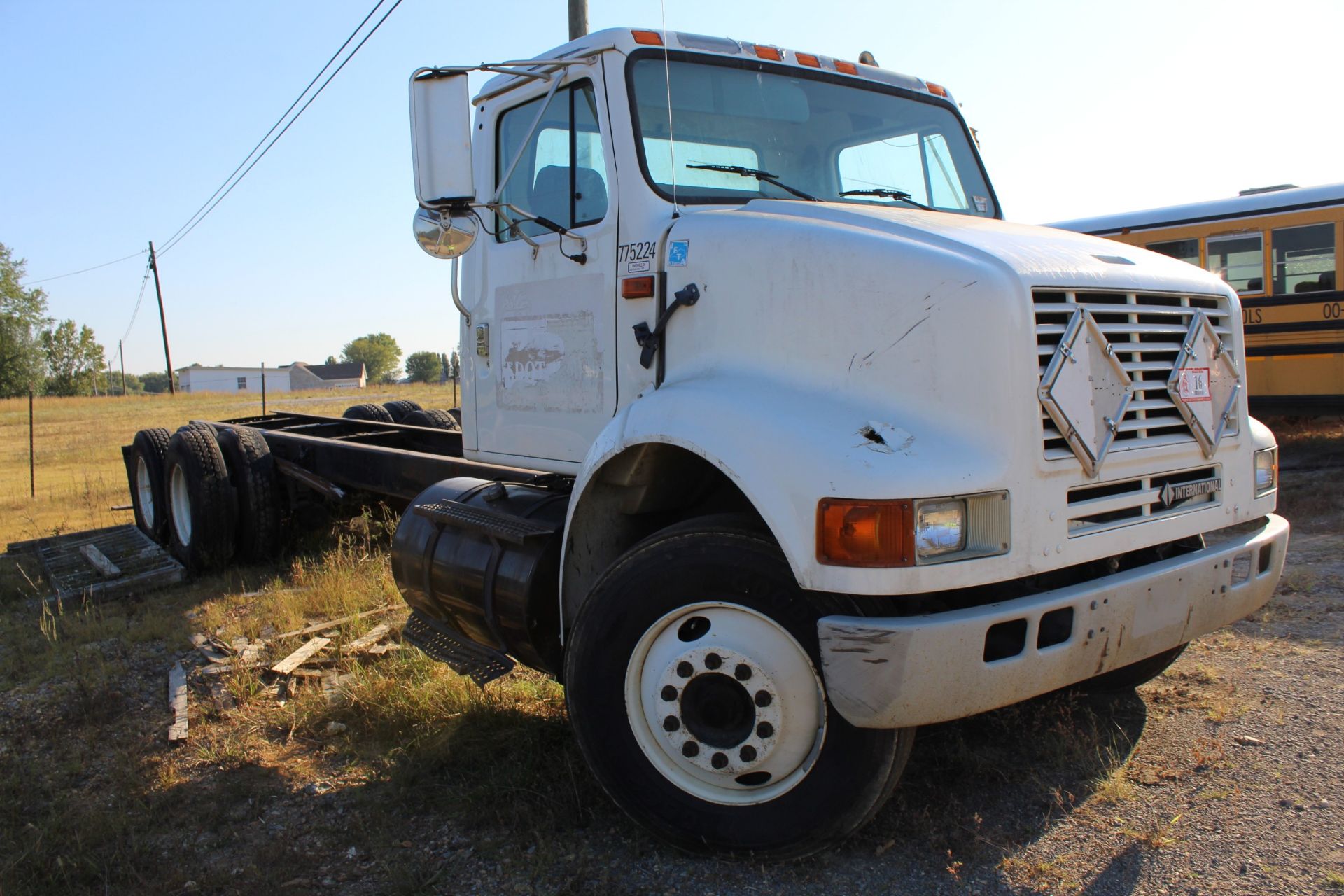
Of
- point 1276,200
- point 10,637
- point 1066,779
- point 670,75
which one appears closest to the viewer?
point 1066,779

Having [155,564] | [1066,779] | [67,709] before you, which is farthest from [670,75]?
[155,564]

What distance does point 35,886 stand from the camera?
303cm

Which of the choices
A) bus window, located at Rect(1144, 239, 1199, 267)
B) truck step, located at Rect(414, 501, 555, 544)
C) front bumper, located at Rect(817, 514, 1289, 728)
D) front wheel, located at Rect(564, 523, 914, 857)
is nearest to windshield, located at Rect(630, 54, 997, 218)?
truck step, located at Rect(414, 501, 555, 544)

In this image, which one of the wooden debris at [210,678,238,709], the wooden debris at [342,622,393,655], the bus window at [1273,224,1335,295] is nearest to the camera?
the wooden debris at [210,678,238,709]

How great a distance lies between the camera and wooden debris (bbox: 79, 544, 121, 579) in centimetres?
695

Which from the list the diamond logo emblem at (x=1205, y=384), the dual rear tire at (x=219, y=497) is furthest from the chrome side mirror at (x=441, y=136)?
the dual rear tire at (x=219, y=497)

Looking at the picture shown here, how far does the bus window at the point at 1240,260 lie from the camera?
11531mm

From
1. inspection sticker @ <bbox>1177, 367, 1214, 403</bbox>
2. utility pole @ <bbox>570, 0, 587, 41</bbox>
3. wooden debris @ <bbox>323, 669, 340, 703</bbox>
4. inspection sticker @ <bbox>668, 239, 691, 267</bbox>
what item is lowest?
wooden debris @ <bbox>323, 669, 340, 703</bbox>

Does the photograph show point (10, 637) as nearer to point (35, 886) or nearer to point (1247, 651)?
point (35, 886)

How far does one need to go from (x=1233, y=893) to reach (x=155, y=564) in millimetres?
7135

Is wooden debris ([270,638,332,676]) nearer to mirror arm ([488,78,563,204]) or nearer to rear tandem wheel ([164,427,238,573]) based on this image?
rear tandem wheel ([164,427,238,573])

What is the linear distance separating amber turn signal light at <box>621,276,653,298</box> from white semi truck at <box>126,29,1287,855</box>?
0.01 meters

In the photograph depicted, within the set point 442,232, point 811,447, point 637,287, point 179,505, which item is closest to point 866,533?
point 811,447

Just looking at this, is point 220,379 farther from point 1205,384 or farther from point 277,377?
point 1205,384
